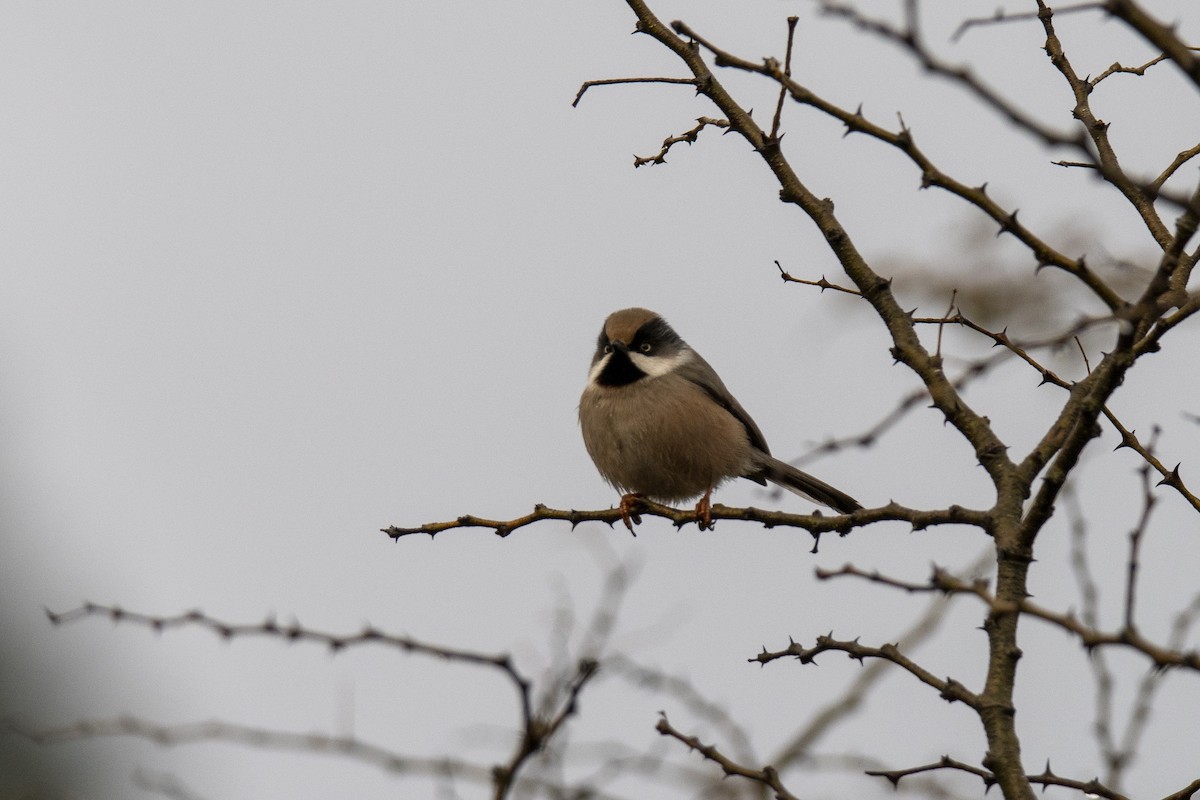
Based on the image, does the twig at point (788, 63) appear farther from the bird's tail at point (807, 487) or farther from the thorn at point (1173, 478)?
the bird's tail at point (807, 487)

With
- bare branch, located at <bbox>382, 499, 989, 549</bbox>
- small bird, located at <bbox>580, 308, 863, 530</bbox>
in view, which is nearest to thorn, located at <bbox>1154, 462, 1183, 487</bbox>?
bare branch, located at <bbox>382, 499, 989, 549</bbox>

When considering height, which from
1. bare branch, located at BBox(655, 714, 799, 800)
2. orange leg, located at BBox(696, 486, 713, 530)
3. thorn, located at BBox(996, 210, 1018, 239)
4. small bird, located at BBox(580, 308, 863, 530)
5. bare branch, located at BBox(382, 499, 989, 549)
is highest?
small bird, located at BBox(580, 308, 863, 530)

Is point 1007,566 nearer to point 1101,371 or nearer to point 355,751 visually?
point 1101,371

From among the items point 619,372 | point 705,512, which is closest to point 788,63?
point 705,512

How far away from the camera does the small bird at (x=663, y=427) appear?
24.6ft

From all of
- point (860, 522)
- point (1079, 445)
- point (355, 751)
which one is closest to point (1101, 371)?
point (1079, 445)

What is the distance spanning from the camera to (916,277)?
8305 millimetres

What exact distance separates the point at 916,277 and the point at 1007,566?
5031 millimetres

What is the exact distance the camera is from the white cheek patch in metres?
7.91

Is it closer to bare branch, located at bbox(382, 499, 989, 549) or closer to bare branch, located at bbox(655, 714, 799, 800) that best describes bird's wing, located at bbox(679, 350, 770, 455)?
bare branch, located at bbox(382, 499, 989, 549)

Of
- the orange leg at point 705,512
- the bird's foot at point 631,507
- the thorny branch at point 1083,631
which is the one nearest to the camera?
the thorny branch at point 1083,631

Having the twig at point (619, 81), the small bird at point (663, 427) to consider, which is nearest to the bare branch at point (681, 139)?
the twig at point (619, 81)

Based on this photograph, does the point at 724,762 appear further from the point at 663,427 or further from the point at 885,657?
the point at 663,427

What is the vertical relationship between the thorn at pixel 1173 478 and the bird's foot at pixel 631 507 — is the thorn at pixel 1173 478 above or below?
below
